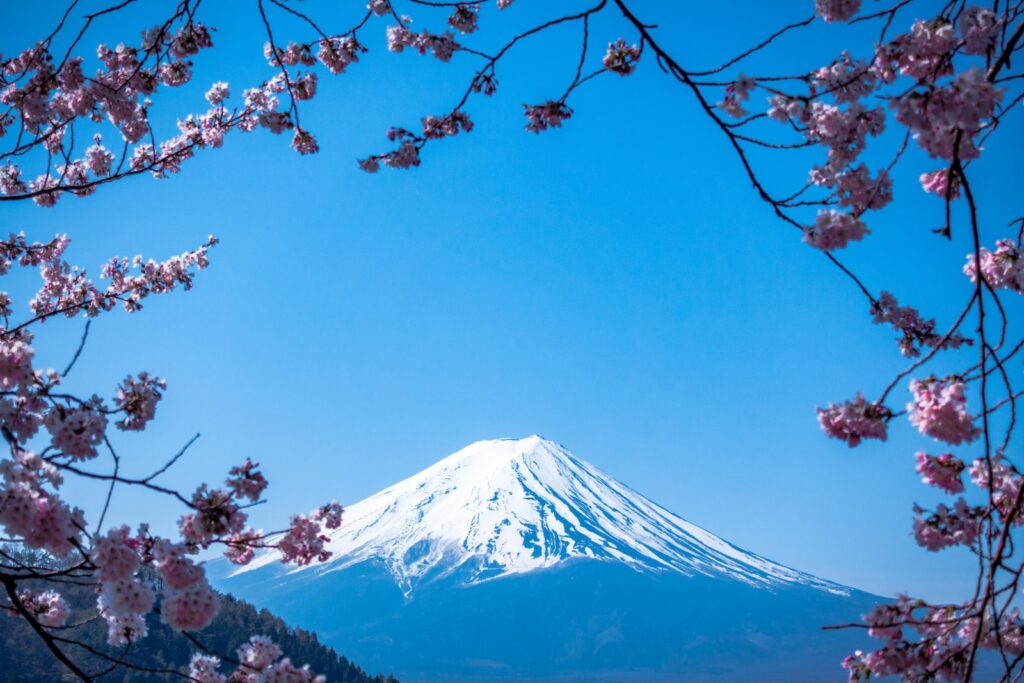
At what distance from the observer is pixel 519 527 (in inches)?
4833

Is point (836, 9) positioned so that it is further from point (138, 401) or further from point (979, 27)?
point (138, 401)

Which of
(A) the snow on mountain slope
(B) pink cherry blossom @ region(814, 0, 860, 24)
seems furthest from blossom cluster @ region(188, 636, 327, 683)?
(A) the snow on mountain slope

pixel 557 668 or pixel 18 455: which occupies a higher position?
pixel 557 668

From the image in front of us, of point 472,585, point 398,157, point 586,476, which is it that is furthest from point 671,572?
point 398,157

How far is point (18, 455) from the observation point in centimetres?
245

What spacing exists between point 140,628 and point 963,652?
2953mm

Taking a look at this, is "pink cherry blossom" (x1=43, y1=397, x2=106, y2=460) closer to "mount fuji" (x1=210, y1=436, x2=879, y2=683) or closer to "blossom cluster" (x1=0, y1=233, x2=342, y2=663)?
"blossom cluster" (x1=0, y1=233, x2=342, y2=663)

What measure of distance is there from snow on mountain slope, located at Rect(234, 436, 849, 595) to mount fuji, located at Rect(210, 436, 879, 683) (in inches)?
9.6

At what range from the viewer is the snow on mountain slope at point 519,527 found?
120375 millimetres

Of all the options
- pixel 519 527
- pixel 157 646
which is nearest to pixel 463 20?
pixel 157 646

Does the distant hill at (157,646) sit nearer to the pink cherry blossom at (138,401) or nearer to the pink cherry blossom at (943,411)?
the pink cherry blossom at (138,401)

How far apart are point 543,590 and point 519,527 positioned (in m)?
11.8

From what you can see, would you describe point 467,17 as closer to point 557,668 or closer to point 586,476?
point 557,668

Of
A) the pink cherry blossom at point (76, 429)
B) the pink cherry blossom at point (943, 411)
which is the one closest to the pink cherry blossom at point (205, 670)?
the pink cherry blossom at point (76, 429)
